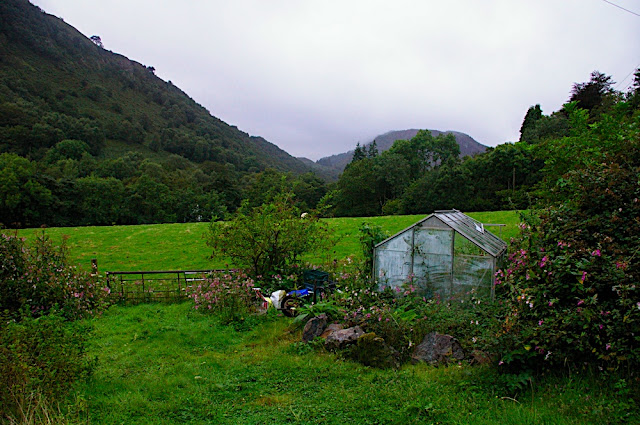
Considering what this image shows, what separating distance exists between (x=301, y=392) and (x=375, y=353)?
1.56 meters

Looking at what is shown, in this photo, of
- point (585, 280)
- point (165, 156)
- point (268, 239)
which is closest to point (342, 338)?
point (585, 280)

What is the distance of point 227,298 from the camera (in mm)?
10125

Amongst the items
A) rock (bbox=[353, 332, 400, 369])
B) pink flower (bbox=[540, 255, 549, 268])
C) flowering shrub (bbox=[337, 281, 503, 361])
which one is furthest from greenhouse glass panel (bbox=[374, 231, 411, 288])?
pink flower (bbox=[540, 255, 549, 268])

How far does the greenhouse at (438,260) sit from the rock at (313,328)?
2.62m

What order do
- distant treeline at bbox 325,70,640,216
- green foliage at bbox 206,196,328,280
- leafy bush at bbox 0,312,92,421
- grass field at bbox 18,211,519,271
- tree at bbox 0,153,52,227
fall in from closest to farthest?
1. leafy bush at bbox 0,312,92,421
2. green foliage at bbox 206,196,328,280
3. grass field at bbox 18,211,519,271
4. tree at bbox 0,153,52,227
5. distant treeline at bbox 325,70,640,216

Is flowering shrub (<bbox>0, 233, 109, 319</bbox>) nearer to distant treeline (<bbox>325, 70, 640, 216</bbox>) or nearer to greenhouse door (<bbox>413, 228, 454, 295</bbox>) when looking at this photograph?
greenhouse door (<bbox>413, 228, 454, 295</bbox>)

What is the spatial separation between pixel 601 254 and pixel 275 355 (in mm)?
5589

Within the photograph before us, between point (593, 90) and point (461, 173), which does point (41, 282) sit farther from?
point (593, 90)

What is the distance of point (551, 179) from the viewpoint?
10.3m

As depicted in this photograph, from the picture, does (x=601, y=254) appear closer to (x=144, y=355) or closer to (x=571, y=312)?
(x=571, y=312)

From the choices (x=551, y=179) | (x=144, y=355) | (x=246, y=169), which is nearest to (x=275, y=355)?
(x=144, y=355)

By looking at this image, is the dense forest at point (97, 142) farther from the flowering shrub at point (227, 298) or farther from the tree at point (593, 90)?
the tree at point (593, 90)

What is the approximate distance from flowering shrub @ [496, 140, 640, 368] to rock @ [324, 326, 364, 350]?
8.48ft

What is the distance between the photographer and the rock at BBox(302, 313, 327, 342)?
297 inches
